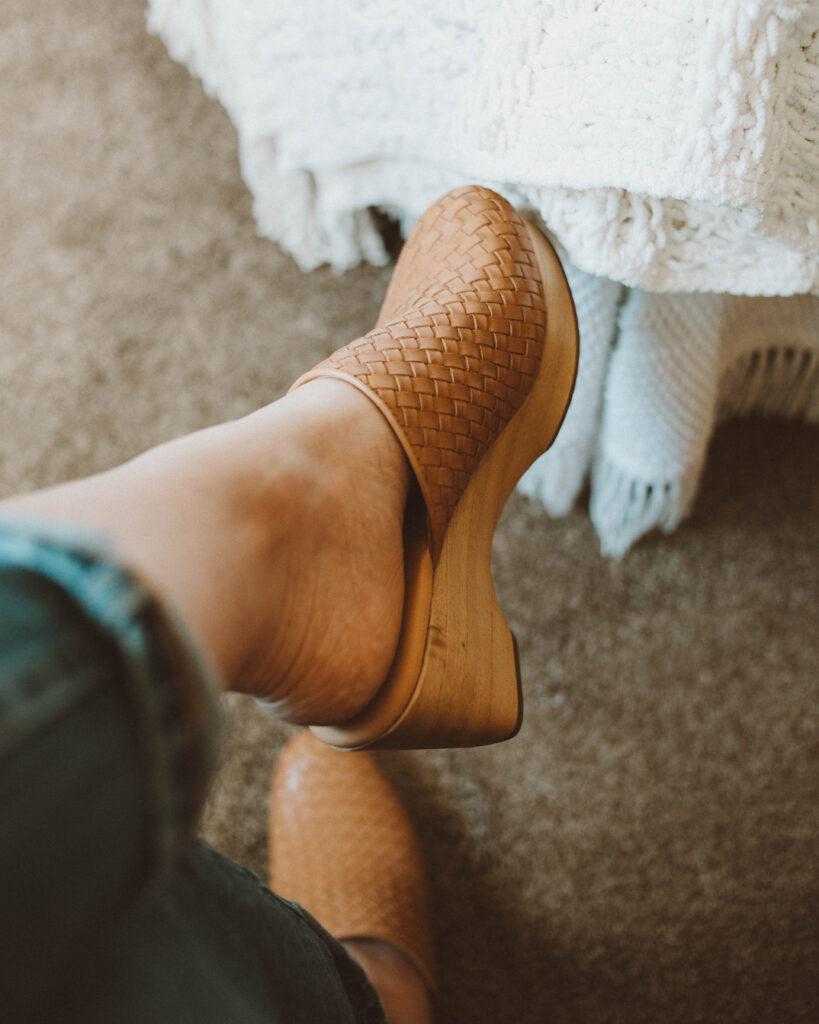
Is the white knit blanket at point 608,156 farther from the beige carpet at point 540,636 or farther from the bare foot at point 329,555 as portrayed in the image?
the bare foot at point 329,555

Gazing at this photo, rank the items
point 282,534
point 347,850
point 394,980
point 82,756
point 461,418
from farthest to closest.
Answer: point 347,850, point 394,980, point 461,418, point 282,534, point 82,756

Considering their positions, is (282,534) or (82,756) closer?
(82,756)

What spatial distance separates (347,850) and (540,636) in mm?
→ 301

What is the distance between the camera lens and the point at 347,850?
0.75m

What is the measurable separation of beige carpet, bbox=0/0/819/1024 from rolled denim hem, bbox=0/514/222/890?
0.61m

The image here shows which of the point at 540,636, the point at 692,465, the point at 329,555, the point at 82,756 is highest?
the point at 82,756

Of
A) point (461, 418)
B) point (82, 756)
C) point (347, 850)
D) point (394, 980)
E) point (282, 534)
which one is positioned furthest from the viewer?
point (347, 850)

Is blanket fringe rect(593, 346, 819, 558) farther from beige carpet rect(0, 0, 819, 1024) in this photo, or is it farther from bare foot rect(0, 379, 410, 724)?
bare foot rect(0, 379, 410, 724)

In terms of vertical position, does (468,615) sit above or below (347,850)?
above

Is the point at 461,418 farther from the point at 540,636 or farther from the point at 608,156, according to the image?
the point at 540,636

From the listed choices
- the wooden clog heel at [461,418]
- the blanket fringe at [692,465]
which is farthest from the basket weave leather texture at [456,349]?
the blanket fringe at [692,465]

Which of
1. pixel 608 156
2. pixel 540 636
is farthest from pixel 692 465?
pixel 608 156

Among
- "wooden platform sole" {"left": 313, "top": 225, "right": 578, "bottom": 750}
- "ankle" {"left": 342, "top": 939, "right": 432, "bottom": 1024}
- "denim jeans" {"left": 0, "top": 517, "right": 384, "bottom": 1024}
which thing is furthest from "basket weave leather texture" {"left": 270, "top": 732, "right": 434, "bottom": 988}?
"denim jeans" {"left": 0, "top": 517, "right": 384, "bottom": 1024}

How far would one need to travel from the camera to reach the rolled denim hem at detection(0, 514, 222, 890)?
8.3 inches
